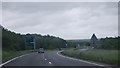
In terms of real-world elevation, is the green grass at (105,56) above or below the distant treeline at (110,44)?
below

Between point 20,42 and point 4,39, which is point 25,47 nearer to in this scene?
point 20,42

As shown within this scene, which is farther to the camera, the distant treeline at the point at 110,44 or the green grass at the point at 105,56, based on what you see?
the distant treeline at the point at 110,44

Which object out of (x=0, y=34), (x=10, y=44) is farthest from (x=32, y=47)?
(x=0, y=34)

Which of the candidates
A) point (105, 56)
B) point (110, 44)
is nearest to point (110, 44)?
point (110, 44)

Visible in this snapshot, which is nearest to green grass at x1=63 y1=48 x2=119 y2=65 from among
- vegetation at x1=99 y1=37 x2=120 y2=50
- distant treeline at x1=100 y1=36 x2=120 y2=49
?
vegetation at x1=99 y1=37 x2=120 y2=50

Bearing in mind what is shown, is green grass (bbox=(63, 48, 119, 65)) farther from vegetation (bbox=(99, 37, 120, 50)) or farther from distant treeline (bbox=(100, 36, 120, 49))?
distant treeline (bbox=(100, 36, 120, 49))

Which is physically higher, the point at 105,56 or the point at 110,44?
Result: the point at 110,44

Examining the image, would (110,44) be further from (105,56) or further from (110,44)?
(105,56)

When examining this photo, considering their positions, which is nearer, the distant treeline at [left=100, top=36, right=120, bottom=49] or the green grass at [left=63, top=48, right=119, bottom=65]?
the green grass at [left=63, top=48, right=119, bottom=65]

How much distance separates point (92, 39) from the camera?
42938mm

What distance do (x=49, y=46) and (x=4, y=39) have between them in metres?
86.6

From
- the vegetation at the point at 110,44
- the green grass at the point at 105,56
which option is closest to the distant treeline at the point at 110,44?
the vegetation at the point at 110,44

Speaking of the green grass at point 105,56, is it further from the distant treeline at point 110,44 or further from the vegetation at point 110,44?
the distant treeline at point 110,44

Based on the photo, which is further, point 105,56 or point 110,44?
point 110,44
